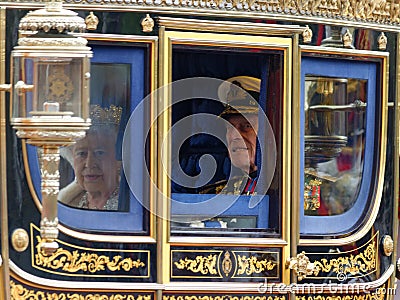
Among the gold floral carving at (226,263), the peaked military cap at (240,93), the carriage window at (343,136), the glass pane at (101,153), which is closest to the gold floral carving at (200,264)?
the gold floral carving at (226,263)

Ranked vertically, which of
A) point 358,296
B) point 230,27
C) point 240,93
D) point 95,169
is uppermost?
point 230,27

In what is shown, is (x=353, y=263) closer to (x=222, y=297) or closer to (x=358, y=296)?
(x=358, y=296)

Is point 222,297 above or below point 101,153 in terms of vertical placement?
below

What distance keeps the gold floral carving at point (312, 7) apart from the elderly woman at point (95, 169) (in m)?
0.61

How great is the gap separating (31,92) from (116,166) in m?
0.93

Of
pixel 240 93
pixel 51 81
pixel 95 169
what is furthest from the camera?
pixel 240 93

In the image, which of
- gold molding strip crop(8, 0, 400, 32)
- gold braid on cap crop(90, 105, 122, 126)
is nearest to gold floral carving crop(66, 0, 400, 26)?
gold molding strip crop(8, 0, 400, 32)

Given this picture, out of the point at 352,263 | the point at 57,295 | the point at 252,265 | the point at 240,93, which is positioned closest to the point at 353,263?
the point at 352,263

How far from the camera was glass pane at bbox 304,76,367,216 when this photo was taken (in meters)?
8.47

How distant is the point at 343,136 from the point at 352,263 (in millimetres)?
713

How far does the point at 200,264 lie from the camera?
7867mm

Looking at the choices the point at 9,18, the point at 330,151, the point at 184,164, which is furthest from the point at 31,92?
the point at 330,151

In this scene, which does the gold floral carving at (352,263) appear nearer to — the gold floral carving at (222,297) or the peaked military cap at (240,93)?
the gold floral carving at (222,297)

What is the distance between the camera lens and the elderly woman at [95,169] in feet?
25.5
